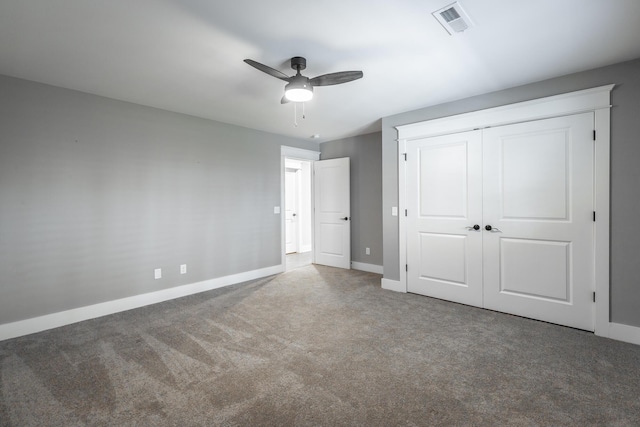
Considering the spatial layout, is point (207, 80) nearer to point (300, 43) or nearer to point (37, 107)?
point (300, 43)

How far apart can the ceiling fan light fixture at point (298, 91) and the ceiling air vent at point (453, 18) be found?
43.8 inches

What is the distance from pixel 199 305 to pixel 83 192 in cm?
186

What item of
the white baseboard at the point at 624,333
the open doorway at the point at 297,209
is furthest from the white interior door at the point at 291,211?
the white baseboard at the point at 624,333

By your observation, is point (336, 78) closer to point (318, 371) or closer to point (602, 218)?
point (318, 371)

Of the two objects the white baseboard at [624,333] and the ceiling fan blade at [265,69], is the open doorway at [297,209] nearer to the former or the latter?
the ceiling fan blade at [265,69]

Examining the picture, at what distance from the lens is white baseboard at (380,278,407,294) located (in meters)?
4.24

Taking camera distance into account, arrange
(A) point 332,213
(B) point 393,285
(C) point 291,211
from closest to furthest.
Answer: (B) point 393,285 < (A) point 332,213 < (C) point 291,211

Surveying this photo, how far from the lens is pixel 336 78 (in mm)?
2543

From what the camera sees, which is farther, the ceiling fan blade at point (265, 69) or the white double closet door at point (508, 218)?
the white double closet door at point (508, 218)

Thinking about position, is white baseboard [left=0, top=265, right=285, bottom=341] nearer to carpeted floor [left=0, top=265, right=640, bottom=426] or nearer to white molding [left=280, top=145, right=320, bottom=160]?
carpeted floor [left=0, top=265, right=640, bottom=426]

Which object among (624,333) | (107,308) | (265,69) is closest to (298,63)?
(265,69)

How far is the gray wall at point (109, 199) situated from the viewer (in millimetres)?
2973

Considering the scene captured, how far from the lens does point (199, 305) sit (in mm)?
3740

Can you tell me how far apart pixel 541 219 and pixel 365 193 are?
284 cm
